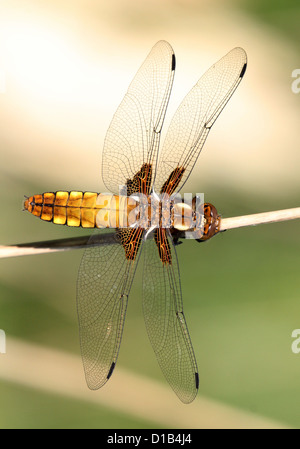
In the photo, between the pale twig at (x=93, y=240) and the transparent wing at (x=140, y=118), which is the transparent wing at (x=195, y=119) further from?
the pale twig at (x=93, y=240)

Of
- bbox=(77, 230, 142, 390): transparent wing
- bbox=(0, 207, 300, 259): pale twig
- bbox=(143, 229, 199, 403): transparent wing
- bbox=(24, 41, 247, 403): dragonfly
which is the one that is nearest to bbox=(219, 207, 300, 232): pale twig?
bbox=(0, 207, 300, 259): pale twig

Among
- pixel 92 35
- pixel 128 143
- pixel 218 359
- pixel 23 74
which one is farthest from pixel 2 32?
pixel 218 359

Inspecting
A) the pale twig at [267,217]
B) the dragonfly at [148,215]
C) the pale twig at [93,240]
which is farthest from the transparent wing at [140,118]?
the pale twig at [267,217]

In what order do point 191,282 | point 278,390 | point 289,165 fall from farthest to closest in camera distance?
point 289,165
point 191,282
point 278,390

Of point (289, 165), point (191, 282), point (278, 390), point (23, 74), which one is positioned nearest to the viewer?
point (278, 390)

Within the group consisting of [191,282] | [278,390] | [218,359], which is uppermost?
[191,282]

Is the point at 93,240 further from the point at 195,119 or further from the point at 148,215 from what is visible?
the point at 195,119

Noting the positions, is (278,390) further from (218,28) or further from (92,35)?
(92,35)
